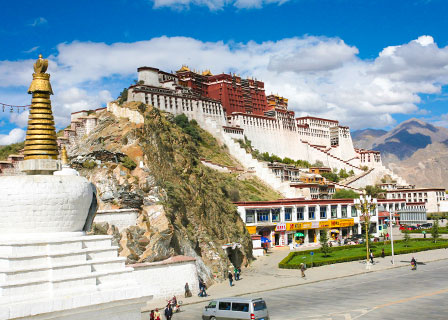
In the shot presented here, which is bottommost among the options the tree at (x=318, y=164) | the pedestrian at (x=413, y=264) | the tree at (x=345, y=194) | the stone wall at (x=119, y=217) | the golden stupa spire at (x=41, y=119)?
the pedestrian at (x=413, y=264)

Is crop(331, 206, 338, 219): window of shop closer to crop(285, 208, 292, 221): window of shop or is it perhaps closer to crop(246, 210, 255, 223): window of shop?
crop(285, 208, 292, 221): window of shop

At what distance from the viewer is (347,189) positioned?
314 ft

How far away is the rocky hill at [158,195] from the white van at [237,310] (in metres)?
8.80

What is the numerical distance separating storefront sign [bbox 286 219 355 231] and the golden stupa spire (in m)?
→ 48.4

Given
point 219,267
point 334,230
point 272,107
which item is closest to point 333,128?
point 272,107

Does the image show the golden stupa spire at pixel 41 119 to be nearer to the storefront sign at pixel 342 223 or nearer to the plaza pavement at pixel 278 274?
the plaza pavement at pixel 278 274

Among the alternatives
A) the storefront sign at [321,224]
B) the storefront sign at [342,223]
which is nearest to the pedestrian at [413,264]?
the storefront sign at [321,224]

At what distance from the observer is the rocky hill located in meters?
34.3

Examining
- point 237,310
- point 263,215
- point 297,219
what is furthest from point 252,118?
point 237,310

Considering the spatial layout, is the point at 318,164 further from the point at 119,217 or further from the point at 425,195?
the point at 119,217

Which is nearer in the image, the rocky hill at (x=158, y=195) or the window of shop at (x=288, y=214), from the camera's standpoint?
A: the rocky hill at (x=158, y=195)

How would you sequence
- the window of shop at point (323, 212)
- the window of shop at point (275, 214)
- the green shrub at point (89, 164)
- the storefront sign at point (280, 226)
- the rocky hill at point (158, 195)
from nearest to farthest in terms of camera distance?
the rocky hill at point (158, 195)
the green shrub at point (89, 164)
the storefront sign at point (280, 226)
the window of shop at point (275, 214)
the window of shop at point (323, 212)

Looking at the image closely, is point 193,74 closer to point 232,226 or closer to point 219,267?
point 232,226

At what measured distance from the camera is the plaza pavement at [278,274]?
33531 millimetres
